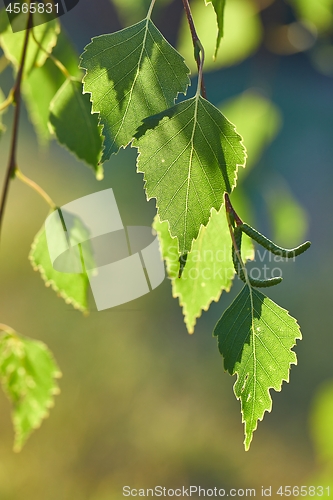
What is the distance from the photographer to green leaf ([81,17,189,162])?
13.5 inches

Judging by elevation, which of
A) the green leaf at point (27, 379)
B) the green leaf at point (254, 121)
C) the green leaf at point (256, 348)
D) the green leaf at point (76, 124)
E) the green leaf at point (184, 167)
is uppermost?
the green leaf at point (76, 124)

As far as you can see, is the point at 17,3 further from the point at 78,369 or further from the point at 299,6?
the point at 78,369

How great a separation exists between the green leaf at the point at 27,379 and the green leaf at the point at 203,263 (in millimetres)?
263

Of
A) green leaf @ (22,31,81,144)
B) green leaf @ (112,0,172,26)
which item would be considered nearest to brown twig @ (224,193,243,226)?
green leaf @ (22,31,81,144)

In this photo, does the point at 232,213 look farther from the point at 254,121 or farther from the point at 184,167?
the point at 254,121

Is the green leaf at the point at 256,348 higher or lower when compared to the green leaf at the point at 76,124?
lower

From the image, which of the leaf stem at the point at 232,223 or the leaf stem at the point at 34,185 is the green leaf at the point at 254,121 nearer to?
the leaf stem at the point at 34,185

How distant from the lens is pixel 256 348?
1.13ft

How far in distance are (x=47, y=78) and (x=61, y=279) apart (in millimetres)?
221

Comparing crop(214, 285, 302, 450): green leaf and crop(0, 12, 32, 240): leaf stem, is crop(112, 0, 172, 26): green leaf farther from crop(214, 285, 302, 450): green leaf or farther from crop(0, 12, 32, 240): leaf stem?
crop(214, 285, 302, 450): green leaf

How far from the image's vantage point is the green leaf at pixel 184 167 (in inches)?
12.9

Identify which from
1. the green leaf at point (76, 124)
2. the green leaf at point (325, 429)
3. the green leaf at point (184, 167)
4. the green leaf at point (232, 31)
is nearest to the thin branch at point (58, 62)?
the green leaf at point (76, 124)

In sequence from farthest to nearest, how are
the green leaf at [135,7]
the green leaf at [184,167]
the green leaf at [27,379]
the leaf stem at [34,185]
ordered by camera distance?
the green leaf at [135,7], the green leaf at [27,379], the leaf stem at [34,185], the green leaf at [184,167]

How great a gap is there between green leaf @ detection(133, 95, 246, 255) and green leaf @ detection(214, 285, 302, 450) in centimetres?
6
